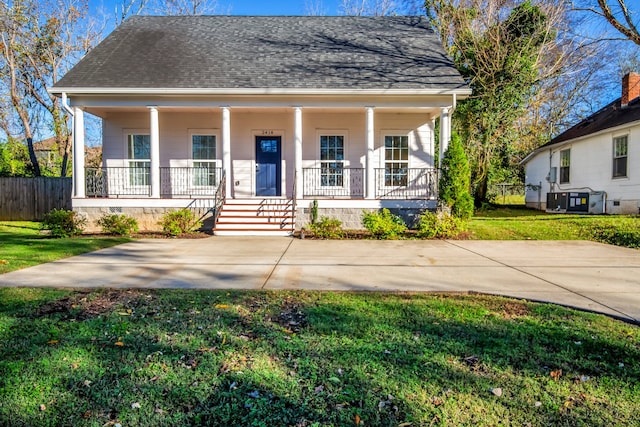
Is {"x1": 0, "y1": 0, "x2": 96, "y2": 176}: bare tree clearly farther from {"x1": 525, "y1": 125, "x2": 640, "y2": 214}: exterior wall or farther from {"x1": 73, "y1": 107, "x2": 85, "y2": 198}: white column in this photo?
{"x1": 525, "y1": 125, "x2": 640, "y2": 214}: exterior wall

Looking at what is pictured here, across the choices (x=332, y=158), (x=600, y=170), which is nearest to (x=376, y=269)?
(x=332, y=158)

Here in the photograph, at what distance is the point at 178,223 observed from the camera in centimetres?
1023

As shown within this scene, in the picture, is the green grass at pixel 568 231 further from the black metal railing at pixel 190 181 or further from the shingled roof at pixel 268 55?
the black metal railing at pixel 190 181

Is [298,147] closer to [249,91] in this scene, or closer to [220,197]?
[249,91]

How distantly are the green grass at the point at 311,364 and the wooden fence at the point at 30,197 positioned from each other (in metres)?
13.0

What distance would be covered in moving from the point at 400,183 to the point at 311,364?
35.7ft

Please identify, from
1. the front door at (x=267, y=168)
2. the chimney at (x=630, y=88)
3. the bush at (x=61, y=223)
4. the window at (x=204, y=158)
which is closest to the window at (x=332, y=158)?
the front door at (x=267, y=168)

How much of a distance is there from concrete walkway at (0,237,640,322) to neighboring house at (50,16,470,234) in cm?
324

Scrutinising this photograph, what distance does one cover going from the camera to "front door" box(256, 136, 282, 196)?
12.9 meters

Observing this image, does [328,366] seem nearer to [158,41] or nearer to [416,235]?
[416,235]

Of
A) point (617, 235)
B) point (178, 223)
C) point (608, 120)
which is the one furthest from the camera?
point (608, 120)

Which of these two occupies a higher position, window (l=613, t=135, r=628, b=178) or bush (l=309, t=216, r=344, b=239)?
window (l=613, t=135, r=628, b=178)

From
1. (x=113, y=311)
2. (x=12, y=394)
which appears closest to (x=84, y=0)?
(x=113, y=311)

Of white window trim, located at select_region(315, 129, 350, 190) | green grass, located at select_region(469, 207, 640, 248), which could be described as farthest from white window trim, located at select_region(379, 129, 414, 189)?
green grass, located at select_region(469, 207, 640, 248)
